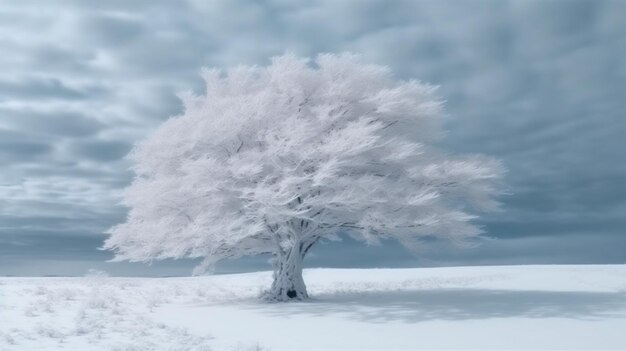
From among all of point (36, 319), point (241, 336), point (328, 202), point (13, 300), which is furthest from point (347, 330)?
point (13, 300)

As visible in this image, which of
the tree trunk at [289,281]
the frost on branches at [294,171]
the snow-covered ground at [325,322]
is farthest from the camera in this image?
the tree trunk at [289,281]

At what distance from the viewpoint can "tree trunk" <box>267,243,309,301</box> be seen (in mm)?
20344

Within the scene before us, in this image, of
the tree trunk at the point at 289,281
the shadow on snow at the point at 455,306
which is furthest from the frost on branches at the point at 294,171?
the shadow on snow at the point at 455,306

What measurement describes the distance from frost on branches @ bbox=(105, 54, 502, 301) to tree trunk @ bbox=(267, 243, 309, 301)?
0.13 ft

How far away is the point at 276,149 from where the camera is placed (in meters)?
18.1

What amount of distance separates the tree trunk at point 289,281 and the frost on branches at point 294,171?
38mm

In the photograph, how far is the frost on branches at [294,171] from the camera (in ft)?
59.1

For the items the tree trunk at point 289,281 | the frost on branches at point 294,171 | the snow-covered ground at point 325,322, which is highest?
the frost on branches at point 294,171

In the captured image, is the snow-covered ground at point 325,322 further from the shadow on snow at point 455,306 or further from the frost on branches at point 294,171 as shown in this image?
the frost on branches at point 294,171

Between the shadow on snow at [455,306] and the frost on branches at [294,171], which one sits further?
the frost on branches at [294,171]

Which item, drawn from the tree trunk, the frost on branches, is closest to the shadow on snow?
the tree trunk

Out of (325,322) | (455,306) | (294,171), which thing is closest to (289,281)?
(294,171)

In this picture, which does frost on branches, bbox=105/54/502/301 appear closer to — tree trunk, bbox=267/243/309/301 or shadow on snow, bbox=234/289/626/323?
tree trunk, bbox=267/243/309/301

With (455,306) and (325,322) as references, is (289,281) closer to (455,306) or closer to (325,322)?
A: (455,306)
